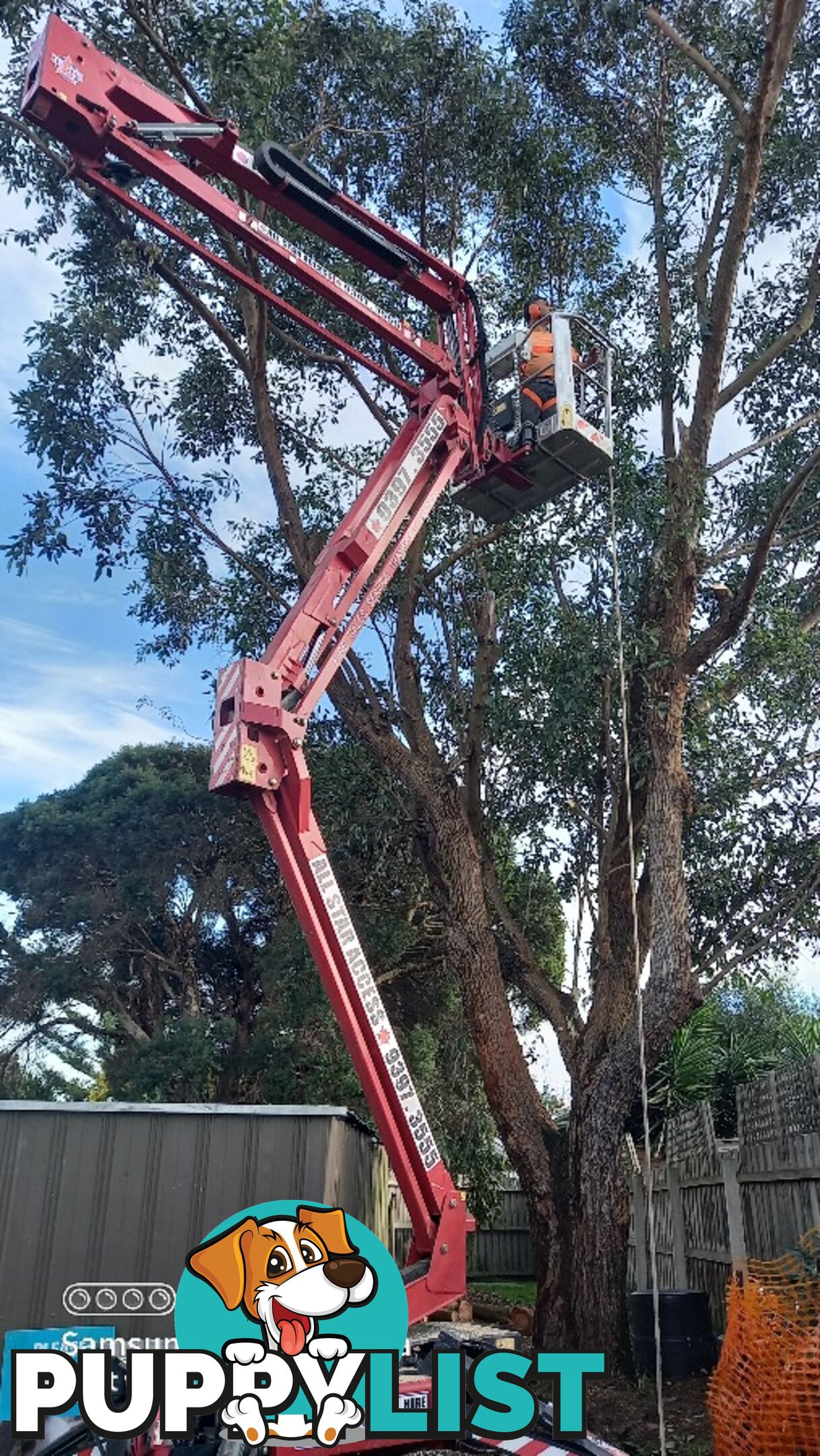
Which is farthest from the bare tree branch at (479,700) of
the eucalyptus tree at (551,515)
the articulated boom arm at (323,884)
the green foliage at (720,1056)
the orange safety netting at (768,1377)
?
the orange safety netting at (768,1377)

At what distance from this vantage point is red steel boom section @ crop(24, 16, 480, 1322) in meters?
6.28

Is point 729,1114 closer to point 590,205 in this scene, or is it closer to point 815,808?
point 815,808

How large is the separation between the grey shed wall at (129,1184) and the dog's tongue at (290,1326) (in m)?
2.94

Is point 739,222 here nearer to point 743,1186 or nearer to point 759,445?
point 759,445

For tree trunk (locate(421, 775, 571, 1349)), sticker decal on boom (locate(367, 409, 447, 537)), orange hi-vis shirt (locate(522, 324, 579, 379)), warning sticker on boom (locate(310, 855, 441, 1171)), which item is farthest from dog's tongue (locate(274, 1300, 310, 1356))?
orange hi-vis shirt (locate(522, 324, 579, 379))

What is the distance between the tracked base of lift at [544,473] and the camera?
8.21m

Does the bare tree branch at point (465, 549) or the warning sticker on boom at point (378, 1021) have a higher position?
Answer: the bare tree branch at point (465, 549)

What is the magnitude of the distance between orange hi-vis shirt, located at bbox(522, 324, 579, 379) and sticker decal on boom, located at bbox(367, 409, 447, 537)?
101 cm

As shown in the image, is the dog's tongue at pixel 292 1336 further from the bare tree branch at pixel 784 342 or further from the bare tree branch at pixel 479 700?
the bare tree branch at pixel 784 342

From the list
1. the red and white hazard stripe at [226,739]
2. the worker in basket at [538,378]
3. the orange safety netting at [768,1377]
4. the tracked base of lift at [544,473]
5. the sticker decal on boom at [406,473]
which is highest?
the worker in basket at [538,378]

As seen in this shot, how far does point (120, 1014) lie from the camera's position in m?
20.8

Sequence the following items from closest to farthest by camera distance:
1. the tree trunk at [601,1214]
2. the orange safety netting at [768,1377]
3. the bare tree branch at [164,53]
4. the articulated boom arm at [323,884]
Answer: the orange safety netting at [768,1377]
the articulated boom arm at [323,884]
the tree trunk at [601,1214]
the bare tree branch at [164,53]

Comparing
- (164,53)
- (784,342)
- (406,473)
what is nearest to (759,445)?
(784,342)

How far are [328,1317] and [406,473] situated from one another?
5162 millimetres
